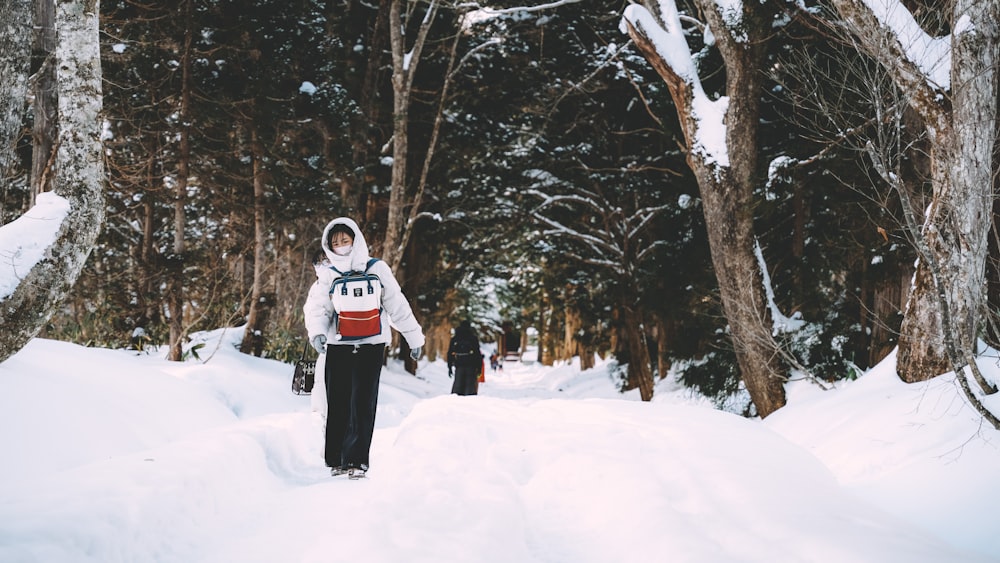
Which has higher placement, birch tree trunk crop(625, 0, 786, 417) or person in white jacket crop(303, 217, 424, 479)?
birch tree trunk crop(625, 0, 786, 417)

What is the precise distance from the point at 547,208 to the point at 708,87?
680 cm

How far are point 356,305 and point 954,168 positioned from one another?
449cm

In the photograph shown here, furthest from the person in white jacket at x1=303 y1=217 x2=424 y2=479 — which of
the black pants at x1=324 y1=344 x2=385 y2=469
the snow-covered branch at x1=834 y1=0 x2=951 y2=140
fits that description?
the snow-covered branch at x1=834 y1=0 x2=951 y2=140

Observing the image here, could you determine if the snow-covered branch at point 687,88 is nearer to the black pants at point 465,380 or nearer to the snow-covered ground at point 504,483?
the snow-covered ground at point 504,483

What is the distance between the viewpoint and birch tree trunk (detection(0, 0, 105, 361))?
3.43 m

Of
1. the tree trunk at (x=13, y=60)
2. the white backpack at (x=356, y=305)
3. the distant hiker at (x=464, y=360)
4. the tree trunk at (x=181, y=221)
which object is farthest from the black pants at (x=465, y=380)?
the tree trunk at (x=13, y=60)

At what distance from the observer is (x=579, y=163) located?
15633mm

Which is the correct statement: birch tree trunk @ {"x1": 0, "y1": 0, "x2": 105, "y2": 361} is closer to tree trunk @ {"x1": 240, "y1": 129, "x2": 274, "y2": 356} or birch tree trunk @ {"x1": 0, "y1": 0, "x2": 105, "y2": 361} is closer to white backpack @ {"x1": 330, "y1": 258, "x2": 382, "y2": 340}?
white backpack @ {"x1": 330, "y1": 258, "x2": 382, "y2": 340}

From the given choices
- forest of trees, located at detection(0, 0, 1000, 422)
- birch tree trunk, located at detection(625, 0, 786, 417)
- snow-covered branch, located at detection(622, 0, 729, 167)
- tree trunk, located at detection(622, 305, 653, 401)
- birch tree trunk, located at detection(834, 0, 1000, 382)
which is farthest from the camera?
tree trunk, located at detection(622, 305, 653, 401)

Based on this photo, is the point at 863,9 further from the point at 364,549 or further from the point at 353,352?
the point at 364,549

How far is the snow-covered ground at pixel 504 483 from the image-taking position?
10.3ft

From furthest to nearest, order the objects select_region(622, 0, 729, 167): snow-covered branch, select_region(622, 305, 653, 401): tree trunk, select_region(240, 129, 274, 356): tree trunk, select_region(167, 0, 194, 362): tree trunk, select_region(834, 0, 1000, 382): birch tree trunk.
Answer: select_region(622, 305, 653, 401): tree trunk → select_region(240, 129, 274, 356): tree trunk → select_region(167, 0, 194, 362): tree trunk → select_region(622, 0, 729, 167): snow-covered branch → select_region(834, 0, 1000, 382): birch tree trunk

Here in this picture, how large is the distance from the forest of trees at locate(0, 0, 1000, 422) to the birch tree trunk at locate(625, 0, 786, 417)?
0.10ft

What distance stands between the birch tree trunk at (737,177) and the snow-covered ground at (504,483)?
1.14 meters
